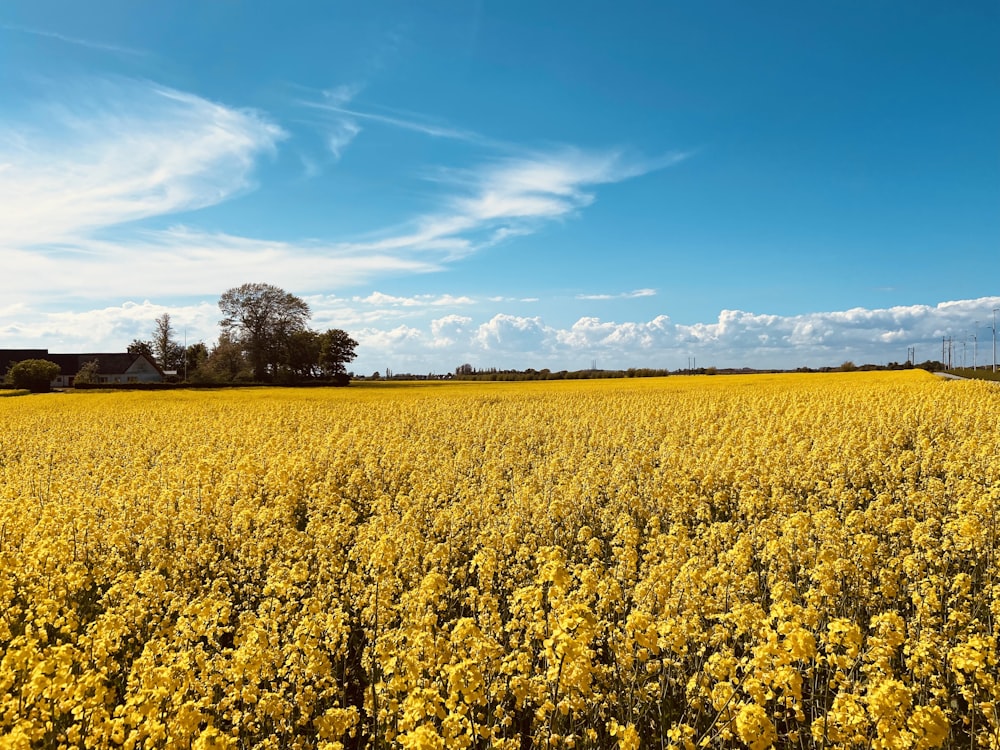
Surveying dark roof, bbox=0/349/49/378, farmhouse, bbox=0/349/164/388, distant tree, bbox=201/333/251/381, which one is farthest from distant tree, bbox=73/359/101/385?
distant tree, bbox=201/333/251/381

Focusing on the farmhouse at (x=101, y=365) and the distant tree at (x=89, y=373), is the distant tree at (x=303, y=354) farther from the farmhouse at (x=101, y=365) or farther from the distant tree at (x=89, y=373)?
the farmhouse at (x=101, y=365)

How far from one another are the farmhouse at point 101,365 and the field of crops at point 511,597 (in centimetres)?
7719

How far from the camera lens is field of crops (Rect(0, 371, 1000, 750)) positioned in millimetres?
4410

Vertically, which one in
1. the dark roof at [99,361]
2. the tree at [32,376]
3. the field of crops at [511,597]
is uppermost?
the dark roof at [99,361]

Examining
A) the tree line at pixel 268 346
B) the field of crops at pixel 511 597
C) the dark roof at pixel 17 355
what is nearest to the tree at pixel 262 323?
the tree line at pixel 268 346

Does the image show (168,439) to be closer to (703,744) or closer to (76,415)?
(76,415)

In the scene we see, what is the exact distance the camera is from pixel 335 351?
7281 centimetres

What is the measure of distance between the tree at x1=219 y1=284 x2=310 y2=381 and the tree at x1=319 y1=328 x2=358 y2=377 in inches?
145

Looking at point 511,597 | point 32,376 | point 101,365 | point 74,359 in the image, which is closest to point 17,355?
point 74,359

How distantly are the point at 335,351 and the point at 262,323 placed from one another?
8776mm

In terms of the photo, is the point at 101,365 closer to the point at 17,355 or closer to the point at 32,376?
the point at 17,355

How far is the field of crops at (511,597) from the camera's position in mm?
4410

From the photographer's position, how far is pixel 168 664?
16.4 ft

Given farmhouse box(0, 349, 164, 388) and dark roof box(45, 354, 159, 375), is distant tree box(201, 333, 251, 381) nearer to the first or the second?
farmhouse box(0, 349, 164, 388)
